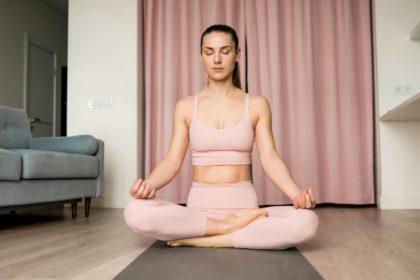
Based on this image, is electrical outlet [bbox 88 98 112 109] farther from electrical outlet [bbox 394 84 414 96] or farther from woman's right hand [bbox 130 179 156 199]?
electrical outlet [bbox 394 84 414 96]

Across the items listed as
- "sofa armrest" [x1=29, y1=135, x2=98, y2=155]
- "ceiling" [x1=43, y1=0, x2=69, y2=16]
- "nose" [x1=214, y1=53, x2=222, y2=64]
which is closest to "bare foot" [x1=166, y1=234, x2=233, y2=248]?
"nose" [x1=214, y1=53, x2=222, y2=64]

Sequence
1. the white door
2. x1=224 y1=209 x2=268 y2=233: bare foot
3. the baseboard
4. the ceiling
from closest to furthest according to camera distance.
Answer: x1=224 y1=209 x2=268 y2=233: bare foot, the baseboard, the white door, the ceiling

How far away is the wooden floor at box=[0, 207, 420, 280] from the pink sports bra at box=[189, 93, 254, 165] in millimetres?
425

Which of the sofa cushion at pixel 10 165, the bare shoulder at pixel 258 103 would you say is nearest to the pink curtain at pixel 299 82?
the sofa cushion at pixel 10 165

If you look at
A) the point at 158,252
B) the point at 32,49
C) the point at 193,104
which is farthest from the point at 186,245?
the point at 32,49

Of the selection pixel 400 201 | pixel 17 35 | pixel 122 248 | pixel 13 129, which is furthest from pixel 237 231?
→ pixel 17 35

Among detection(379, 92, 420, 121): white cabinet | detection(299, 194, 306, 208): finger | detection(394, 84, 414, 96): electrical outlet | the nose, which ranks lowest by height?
detection(299, 194, 306, 208): finger

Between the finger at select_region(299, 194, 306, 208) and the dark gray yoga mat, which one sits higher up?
the finger at select_region(299, 194, 306, 208)

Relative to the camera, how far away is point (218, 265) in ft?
3.88

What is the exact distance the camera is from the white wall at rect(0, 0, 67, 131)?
439 centimetres

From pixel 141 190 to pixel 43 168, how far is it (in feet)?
3.81

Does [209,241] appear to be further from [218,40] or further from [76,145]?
[76,145]

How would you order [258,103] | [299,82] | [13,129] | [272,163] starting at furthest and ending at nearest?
[299,82]
[13,129]
[258,103]
[272,163]

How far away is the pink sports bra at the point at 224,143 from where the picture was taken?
1.59m
